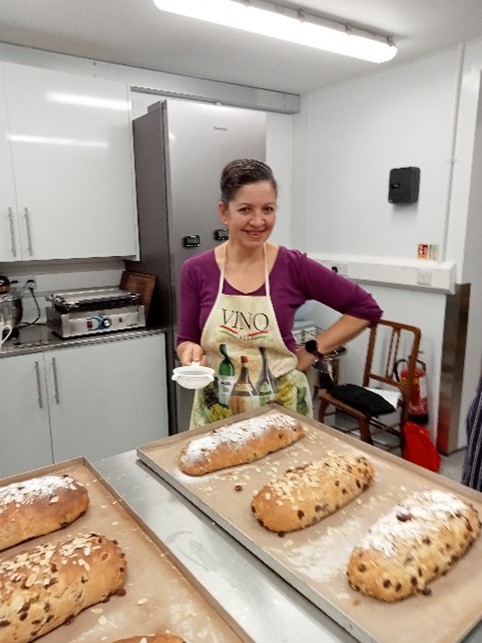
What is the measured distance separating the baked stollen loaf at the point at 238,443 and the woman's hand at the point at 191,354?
0.23 m

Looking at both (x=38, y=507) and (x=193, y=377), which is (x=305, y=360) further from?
(x=38, y=507)

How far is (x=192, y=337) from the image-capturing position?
156 cm

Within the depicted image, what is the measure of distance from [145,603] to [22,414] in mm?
1910

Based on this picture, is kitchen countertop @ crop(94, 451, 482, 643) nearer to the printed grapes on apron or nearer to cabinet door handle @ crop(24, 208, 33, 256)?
Answer: the printed grapes on apron

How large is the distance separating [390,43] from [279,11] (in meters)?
0.74

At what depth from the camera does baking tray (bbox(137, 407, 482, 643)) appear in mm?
663

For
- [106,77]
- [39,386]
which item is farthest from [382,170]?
[39,386]

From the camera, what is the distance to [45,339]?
2.54m

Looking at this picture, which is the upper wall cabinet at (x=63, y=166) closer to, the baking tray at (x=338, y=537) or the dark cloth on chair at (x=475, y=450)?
the baking tray at (x=338, y=537)

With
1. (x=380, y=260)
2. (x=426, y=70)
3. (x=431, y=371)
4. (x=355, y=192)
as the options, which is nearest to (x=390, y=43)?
(x=426, y=70)

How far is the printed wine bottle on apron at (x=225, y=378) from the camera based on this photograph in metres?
1.45

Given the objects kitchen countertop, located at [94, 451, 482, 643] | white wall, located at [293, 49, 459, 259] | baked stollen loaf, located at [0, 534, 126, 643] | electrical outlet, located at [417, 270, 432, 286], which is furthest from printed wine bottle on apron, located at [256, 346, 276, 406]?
white wall, located at [293, 49, 459, 259]

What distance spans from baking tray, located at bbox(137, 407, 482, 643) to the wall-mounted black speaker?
2.08 m

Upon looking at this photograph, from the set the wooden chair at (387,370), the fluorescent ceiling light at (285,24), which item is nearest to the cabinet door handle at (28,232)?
the fluorescent ceiling light at (285,24)
